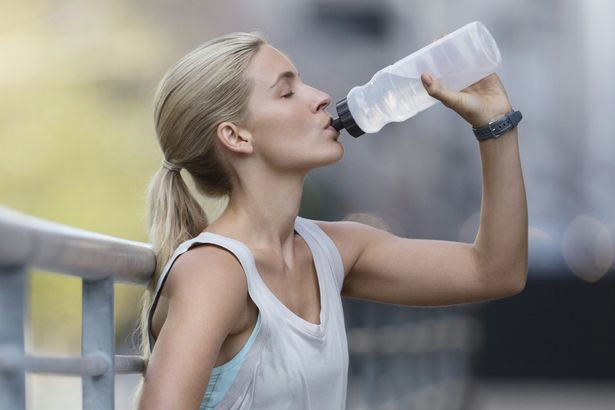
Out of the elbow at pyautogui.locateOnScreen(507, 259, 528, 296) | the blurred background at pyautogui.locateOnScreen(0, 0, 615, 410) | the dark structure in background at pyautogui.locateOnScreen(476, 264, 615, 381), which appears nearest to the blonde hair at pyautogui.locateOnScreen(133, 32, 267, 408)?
the elbow at pyautogui.locateOnScreen(507, 259, 528, 296)

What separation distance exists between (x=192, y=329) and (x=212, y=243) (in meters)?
0.29

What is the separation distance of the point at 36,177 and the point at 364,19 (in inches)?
267

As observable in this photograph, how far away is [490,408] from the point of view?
11008mm

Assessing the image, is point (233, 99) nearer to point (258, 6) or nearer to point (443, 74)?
point (443, 74)

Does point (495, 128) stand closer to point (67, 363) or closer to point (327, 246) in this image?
point (327, 246)

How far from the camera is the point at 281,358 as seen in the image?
2.65 meters

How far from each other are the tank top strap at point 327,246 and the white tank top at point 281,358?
0.17m

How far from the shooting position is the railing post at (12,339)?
5.93 feet

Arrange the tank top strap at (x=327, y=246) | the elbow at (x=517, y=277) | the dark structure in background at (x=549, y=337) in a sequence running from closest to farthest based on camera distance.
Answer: the tank top strap at (x=327, y=246) < the elbow at (x=517, y=277) < the dark structure in background at (x=549, y=337)

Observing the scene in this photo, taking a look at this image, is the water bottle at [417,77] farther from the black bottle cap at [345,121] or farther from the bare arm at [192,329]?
the bare arm at [192,329]

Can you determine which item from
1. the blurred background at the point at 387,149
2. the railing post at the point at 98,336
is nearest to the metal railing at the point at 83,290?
the railing post at the point at 98,336

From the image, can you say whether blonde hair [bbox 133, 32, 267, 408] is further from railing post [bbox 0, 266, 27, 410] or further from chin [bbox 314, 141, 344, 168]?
railing post [bbox 0, 266, 27, 410]

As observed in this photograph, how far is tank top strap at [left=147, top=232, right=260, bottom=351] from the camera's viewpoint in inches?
104

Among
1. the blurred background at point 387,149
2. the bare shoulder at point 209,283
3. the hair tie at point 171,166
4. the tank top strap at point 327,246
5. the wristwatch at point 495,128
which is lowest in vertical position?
the bare shoulder at point 209,283
